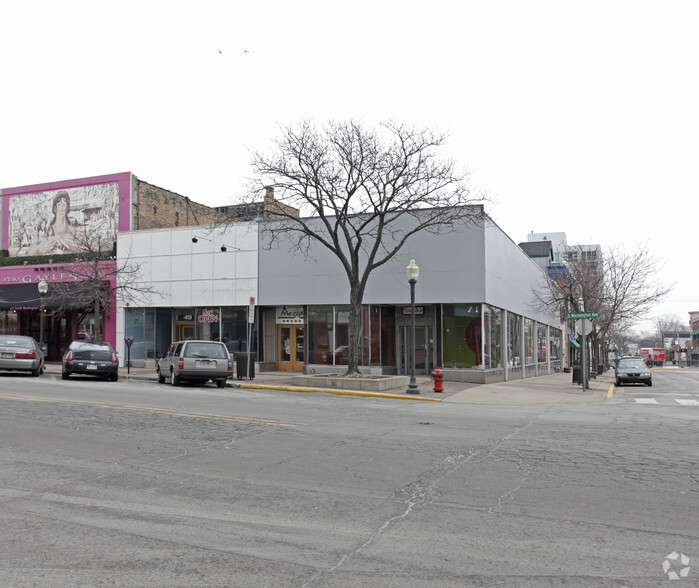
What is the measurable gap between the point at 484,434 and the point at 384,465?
130 inches

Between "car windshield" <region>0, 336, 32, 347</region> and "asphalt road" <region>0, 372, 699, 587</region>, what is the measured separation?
11511 millimetres

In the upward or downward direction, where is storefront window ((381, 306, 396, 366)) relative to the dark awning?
downward

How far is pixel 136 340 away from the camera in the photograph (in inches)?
1255

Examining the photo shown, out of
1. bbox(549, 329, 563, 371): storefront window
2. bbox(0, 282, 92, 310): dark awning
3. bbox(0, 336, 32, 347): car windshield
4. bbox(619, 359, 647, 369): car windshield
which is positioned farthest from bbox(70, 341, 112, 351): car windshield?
bbox(549, 329, 563, 371): storefront window

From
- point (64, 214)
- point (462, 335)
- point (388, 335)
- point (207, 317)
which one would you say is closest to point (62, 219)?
point (64, 214)

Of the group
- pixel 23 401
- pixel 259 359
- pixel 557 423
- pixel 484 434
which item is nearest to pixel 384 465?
pixel 484 434

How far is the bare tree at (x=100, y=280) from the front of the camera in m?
29.7

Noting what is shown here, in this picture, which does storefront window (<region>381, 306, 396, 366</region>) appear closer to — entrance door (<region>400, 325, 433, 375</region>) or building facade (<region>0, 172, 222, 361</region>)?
entrance door (<region>400, 325, 433, 375</region>)

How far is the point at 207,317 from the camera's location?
30.6 m

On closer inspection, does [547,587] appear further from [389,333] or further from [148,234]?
[148,234]

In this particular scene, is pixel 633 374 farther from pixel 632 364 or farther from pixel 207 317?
pixel 207 317

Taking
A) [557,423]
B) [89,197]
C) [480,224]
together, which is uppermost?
[89,197]

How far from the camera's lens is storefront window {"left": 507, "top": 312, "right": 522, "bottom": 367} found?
31688mm

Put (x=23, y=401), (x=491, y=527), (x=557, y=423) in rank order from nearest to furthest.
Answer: (x=491, y=527), (x=557, y=423), (x=23, y=401)
